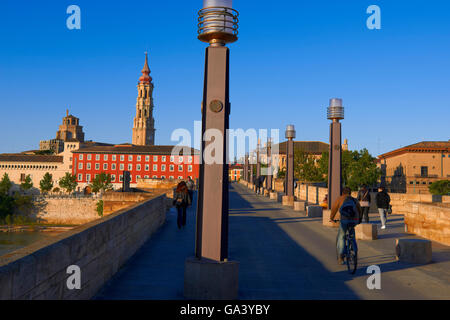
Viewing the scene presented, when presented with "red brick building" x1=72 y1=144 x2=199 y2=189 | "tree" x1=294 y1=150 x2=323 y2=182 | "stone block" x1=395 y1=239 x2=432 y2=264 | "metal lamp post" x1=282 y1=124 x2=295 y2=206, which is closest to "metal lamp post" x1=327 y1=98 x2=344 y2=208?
"stone block" x1=395 y1=239 x2=432 y2=264

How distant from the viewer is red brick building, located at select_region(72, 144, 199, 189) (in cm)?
11506

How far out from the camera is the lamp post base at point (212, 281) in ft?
18.2

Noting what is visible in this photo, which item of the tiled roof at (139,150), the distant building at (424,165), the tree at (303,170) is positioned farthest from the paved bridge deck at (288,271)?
the tiled roof at (139,150)

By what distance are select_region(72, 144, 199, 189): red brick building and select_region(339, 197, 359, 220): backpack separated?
4210 inches

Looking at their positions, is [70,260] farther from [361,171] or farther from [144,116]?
[144,116]

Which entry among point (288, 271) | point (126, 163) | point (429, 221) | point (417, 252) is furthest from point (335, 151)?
point (126, 163)

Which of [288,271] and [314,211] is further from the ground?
[314,211]

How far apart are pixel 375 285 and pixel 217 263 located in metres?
2.93

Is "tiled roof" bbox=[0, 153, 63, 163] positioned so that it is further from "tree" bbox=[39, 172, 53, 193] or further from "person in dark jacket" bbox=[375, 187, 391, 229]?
"person in dark jacket" bbox=[375, 187, 391, 229]

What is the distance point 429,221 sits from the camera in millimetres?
12391

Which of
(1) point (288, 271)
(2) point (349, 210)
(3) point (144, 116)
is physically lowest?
(1) point (288, 271)

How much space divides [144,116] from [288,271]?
180097mm

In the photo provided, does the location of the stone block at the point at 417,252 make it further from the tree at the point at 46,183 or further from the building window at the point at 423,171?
the tree at the point at 46,183
